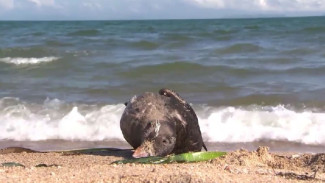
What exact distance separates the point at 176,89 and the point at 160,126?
6.44 metres

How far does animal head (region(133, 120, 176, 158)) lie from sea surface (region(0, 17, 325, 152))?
2.07 meters

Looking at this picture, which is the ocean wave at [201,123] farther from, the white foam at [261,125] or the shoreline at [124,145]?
the shoreline at [124,145]

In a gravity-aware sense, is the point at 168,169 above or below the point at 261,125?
below

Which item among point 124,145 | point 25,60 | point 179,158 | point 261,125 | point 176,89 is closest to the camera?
point 179,158

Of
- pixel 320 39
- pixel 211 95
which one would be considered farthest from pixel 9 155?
pixel 320 39

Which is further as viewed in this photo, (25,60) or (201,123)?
(25,60)

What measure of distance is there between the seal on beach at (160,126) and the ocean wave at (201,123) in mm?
2055

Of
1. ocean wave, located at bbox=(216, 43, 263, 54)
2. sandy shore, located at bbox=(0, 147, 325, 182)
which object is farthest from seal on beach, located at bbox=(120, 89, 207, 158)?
ocean wave, located at bbox=(216, 43, 263, 54)

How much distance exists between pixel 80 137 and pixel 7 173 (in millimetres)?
3520

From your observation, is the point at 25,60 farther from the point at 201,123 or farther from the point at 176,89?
the point at 201,123

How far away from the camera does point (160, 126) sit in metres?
5.00

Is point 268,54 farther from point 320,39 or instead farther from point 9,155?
point 9,155

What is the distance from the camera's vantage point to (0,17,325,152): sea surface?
7578mm

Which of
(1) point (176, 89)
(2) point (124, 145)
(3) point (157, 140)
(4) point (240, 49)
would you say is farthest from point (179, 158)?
(4) point (240, 49)
